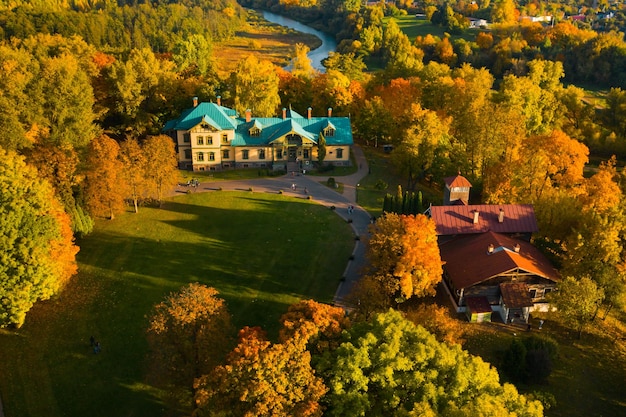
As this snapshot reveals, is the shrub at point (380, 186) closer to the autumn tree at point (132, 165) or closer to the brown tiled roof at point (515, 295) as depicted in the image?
the brown tiled roof at point (515, 295)

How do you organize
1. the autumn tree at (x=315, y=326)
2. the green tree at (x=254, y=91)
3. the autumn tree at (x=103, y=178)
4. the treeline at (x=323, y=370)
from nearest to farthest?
the treeline at (x=323, y=370)
the autumn tree at (x=315, y=326)
the autumn tree at (x=103, y=178)
the green tree at (x=254, y=91)

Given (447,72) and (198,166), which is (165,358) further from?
(447,72)

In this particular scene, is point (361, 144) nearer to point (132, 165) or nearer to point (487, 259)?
point (132, 165)

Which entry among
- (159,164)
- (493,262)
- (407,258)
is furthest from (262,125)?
(493,262)

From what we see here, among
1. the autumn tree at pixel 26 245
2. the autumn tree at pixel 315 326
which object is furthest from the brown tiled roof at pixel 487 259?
the autumn tree at pixel 26 245

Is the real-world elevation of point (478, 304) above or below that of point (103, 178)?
below

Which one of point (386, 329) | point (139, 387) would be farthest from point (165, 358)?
point (386, 329)
